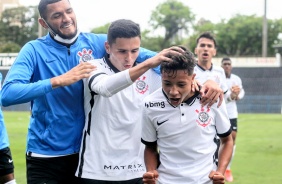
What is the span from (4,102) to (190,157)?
1417 mm

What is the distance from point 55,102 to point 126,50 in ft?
2.33

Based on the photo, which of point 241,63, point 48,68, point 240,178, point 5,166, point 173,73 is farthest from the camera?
point 241,63

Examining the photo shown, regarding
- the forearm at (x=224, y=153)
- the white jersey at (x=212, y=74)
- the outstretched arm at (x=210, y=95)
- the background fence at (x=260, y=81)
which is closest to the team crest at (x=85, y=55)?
the outstretched arm at (x=210, y=95)

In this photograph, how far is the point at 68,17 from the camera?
470 cm

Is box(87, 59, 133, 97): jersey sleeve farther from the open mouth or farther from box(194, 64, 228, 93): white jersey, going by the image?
box(194, 64, 228, 93): white jersey

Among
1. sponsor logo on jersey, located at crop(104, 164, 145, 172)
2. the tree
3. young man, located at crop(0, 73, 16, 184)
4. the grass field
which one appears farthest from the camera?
the tree

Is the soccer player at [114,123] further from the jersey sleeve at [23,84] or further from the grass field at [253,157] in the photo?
the grass field at [253,157]

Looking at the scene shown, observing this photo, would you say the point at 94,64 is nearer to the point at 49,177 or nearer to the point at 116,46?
the point at 116,46

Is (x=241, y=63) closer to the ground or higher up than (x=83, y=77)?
closer to the ground

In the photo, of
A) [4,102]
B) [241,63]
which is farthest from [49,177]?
[241,63]

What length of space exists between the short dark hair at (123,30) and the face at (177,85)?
47 centimetres

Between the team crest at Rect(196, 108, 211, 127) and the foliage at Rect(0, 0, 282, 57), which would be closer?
the team crest at Rect(196, 108, 211, 127)

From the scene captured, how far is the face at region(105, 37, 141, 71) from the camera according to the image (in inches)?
175

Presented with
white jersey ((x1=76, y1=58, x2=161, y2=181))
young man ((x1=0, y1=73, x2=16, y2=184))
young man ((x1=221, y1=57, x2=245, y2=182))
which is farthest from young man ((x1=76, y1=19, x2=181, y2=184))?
young man ((x1=221, y1=57, x2=245, y2=182))
